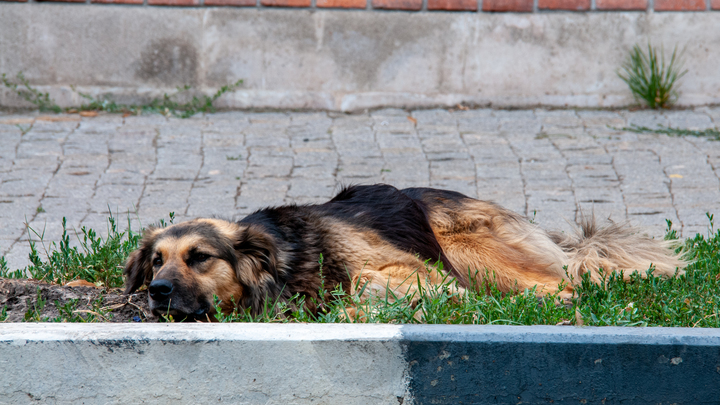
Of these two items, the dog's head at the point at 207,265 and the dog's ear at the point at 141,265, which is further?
the dog's ear at the point at 141,265

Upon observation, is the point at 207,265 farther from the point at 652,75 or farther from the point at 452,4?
the point at 652,75

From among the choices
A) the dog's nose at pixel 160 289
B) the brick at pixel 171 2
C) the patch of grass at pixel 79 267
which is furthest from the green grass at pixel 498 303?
the brick at pixel 171 2

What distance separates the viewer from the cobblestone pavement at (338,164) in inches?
233

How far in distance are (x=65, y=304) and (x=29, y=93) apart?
6342 millimetres

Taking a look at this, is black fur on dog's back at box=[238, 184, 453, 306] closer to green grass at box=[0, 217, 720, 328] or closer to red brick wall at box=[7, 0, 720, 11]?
green grass at box=[0, 217, 720, 328]

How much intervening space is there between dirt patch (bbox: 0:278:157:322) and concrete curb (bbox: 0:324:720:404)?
0.64 m

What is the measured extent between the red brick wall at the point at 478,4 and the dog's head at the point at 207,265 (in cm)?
555

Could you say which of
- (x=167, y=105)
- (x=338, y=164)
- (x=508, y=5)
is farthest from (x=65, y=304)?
(x=508, y=5)

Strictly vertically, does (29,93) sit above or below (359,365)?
above

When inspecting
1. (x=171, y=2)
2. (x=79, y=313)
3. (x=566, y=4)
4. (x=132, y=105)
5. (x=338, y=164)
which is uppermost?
(x=566, y=4)

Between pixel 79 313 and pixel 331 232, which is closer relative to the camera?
pixel 79 313

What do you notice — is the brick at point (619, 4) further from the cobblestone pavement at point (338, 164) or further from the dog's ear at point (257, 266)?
the dog's ear at point (257, 266)

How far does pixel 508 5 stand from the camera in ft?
28.7

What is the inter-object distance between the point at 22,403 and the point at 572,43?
25.4ft
